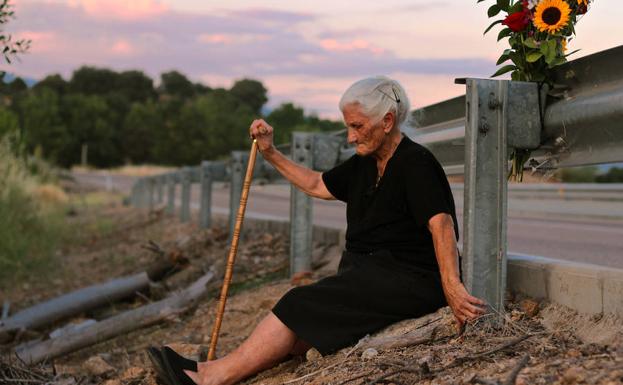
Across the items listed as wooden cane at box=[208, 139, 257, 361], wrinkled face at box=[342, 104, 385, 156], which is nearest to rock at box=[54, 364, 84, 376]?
wooden cane at box=[208, 139, 257, 361]

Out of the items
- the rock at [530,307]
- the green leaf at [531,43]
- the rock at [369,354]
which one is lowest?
the rock at [369,354]

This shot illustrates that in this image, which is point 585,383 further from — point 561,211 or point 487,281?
point 561,211

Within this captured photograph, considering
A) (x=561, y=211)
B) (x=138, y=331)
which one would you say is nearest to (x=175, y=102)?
(x=561, y=211)

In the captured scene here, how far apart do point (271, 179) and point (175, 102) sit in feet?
345

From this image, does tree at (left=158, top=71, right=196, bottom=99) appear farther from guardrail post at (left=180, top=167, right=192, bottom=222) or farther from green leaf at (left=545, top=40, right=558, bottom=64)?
green leaf at (left=545, top=40, right=558, bottom=64)

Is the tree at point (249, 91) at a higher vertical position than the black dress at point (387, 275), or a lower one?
higher

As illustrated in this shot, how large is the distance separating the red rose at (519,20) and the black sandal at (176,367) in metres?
2.25

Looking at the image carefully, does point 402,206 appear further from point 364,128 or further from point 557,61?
point 557,61

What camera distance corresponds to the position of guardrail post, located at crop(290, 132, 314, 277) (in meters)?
7.09

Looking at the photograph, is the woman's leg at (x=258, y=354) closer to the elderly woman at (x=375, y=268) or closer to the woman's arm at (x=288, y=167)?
the elderly woman at (x=375, y=268)

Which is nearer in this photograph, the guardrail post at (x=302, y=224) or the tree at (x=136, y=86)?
the guardrail post at (x=302, y=224)

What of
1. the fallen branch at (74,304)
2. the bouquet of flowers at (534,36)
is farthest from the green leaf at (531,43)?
the fallen branch at (74,304)

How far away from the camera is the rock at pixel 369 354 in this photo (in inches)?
157

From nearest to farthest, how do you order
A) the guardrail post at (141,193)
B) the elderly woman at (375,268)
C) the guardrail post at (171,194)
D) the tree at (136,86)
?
the elderly woman at (375,268), the guardrail post at (171,194), the guardrail post at (141,193), the tree at (136,86)
